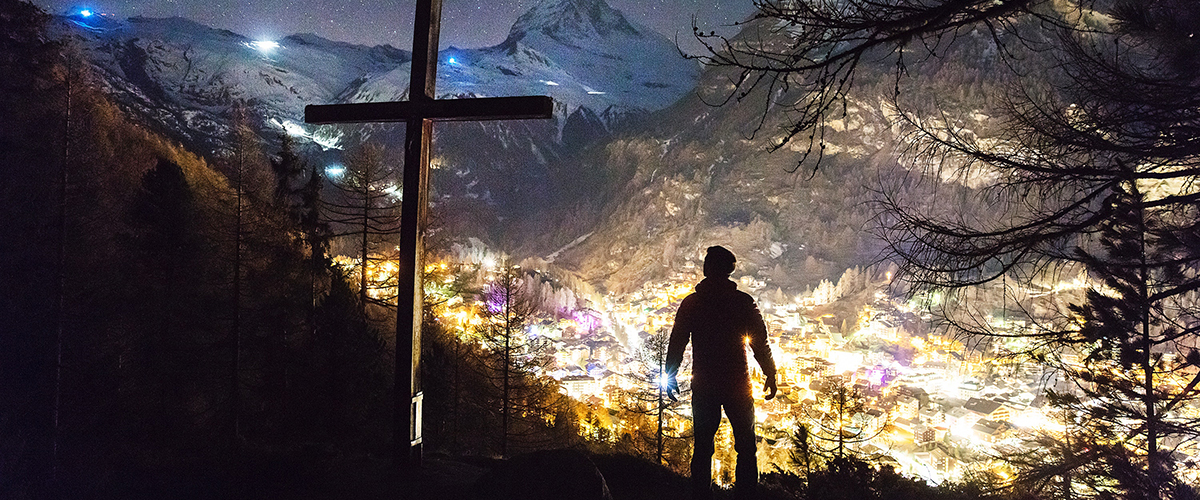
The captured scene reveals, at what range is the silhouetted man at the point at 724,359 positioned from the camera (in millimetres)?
3701

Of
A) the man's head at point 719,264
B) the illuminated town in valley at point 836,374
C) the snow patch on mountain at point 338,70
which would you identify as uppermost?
the snow patch on mountain at point 338,70

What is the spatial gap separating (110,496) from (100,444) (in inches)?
209

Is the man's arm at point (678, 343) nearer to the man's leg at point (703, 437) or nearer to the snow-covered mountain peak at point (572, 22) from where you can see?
the man's leg at point (703, 437)

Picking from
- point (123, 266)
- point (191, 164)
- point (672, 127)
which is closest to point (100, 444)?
point (123, 266)

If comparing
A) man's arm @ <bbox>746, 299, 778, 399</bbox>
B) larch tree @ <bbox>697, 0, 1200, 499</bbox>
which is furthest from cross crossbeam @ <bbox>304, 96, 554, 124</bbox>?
man's arm @ <bbox>746, 299, 778, 399</bbox>

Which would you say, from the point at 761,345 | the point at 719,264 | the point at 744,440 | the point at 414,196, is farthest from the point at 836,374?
the point at 414,196

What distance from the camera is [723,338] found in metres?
3.71

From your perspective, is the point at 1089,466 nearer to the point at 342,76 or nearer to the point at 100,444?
the point at 100,444

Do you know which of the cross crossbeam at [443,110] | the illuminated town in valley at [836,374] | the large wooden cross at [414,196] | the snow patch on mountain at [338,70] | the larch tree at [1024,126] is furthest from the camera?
the snow patch on mountain at [338,70]

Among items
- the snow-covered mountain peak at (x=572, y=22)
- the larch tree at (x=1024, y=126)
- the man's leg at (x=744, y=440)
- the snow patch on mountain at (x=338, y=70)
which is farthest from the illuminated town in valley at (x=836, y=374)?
the snow-covered mountain peak at (x=572, y=22)

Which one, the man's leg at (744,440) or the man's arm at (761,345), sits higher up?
the man's arm at (761,345)

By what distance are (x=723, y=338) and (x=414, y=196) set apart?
10.7 ft

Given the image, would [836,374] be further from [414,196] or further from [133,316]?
[133,316]

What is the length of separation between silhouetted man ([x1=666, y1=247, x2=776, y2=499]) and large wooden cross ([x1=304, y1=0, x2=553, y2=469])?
259 centimetres
